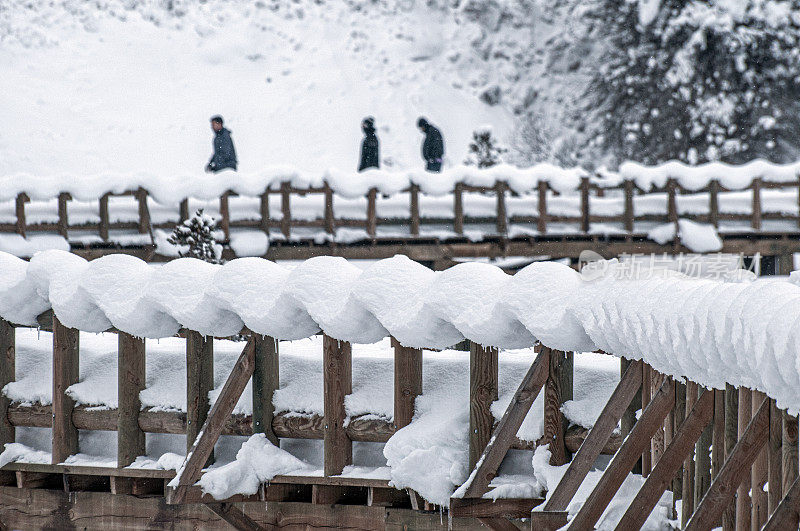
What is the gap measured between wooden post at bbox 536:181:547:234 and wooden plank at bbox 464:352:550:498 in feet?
34.3

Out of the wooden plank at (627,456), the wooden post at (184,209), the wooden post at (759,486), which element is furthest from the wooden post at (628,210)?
the wooden post at (759,486)

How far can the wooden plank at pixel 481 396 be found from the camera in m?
4.52

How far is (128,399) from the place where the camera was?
17.4 feet

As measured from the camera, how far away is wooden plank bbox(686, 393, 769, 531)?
2742 millimetres

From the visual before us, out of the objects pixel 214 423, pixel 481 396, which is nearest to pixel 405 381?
pixel 481 396

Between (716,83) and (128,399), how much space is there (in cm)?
2716

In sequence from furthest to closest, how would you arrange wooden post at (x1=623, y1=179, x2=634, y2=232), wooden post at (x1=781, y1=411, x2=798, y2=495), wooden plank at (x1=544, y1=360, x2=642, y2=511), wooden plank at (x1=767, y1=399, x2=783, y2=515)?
wooden post at (x1=623, y1=179, x2=634, y2=232), wooden plank at (x1=544, y1=360, x2=642, y2=511), wooden plank at (x1=767, y1=399, x2=783, y2=515), wooden post at (x1=781, y1=411, x2=798, y2=495)

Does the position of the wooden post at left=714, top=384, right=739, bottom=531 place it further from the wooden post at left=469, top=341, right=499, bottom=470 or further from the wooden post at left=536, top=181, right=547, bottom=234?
the wooden post at left=536, top=181, right=547, bottom=234

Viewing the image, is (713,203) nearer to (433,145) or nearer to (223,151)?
(433,145)

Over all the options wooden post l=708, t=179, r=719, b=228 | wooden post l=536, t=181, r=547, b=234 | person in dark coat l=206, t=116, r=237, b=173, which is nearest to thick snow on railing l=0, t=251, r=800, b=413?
wooden post l=536, t=181, r=547, b=234

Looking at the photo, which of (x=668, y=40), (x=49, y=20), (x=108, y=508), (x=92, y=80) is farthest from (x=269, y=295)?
(x=49, y=20)

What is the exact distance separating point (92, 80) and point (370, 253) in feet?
74.4

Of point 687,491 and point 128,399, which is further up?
point 128,399

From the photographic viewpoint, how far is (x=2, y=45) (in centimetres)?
3369
